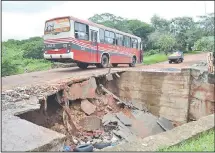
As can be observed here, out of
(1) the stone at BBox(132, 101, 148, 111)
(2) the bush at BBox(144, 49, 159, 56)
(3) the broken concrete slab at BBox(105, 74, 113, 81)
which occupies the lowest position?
(1) the stone at BBox(132, 101, 148, 111)

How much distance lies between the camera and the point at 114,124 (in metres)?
11.4

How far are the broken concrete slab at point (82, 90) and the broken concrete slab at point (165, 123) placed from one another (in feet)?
10.1

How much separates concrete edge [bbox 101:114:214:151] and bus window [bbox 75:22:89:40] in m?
8.86

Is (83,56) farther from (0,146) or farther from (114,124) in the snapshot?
(0,146)

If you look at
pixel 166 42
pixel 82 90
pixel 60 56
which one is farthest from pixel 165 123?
pixel 166 42

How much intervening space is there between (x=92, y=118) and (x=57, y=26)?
538cm

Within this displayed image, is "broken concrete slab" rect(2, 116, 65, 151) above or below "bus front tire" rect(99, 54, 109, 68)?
below

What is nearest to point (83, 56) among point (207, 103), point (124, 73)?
point (124, 73)

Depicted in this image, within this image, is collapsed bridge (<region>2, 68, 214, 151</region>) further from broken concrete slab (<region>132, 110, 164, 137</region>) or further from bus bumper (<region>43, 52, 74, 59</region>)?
bus bumper (<region>43, 52, 74, 59</region>)

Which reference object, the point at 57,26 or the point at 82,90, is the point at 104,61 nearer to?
the point at 57,26

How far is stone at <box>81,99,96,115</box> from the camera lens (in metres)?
11.4

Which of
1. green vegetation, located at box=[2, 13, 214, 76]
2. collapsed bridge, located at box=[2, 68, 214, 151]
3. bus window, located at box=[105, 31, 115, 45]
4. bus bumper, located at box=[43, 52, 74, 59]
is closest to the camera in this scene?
collapsed bridge, located at box=[2, 68, 214, 151]

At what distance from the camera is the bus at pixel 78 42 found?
13.8 m

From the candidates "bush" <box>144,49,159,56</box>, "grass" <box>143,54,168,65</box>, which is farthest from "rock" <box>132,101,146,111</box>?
"bush" <box>144,49,159,56</box>
